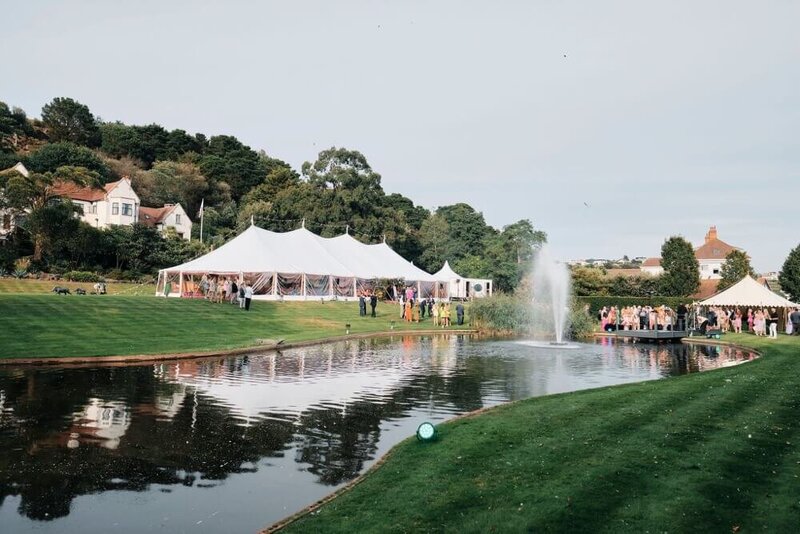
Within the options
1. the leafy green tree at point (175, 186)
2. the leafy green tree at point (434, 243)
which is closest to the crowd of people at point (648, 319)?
the leafy green tree at point (434, 243)

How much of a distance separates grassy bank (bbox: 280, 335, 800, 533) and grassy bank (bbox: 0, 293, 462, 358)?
534 inches

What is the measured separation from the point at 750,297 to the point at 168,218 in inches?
2542

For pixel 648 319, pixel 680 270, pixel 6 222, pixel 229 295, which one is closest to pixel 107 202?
pixel 6 222

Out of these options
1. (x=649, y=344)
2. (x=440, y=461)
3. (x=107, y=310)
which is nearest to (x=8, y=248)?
(x=107, y=310)

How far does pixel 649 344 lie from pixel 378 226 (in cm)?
4690

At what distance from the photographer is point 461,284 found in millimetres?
66312

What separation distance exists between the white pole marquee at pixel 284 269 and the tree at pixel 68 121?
65.2 meters

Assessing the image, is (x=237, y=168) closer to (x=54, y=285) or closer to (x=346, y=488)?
(x=54, y=285)

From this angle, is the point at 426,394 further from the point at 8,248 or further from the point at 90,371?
the point at 8,248

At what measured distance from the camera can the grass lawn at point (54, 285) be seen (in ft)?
136

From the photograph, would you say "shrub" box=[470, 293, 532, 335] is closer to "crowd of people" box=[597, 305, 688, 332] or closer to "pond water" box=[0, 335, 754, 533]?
"crowd of people" box=[597, 305, 688, 332]

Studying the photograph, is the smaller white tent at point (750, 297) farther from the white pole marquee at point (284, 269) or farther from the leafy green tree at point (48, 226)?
the leafy green tree at point (48, 226)

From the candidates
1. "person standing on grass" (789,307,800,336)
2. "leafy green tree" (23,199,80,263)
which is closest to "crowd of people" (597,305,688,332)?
"person standing on grass" (789,307,800,336)

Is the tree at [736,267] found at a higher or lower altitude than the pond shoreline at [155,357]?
higher
